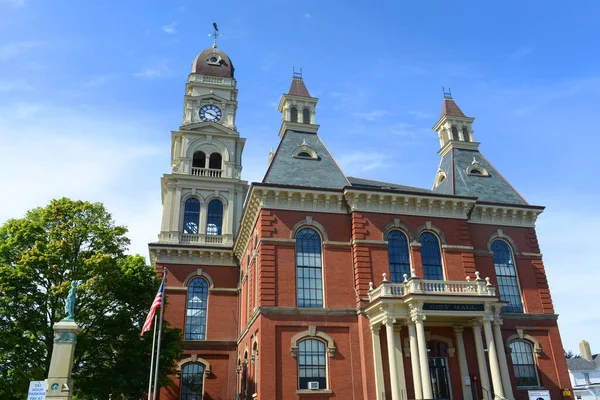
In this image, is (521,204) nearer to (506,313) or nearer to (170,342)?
(506,313)

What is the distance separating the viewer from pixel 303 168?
97.0 feet

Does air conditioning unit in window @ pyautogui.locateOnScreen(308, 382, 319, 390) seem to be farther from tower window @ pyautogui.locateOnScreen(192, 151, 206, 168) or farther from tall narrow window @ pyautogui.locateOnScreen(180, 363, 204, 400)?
tower window @ pyautogui.locateOnScreen(192, 151, 206, 168)

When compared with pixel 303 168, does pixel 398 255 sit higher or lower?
lower

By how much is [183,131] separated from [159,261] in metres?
13.4

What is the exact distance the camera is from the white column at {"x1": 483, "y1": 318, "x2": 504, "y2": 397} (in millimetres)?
22500

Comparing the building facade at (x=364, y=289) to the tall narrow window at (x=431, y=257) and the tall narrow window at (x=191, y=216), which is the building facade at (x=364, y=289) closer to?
the tall narrow window at (x=431, y=257)

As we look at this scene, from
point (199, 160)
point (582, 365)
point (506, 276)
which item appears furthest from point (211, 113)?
point (582, 365)

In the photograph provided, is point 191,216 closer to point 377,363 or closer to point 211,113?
point 211,113

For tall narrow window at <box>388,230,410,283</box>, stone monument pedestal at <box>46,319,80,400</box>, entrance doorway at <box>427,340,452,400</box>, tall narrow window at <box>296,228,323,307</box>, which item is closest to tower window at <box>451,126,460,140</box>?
tall narrow window at <box>388,230,410,283</box>

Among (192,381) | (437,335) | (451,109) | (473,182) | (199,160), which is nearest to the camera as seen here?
(437,335)

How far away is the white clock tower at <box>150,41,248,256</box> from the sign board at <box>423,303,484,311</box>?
1769cm

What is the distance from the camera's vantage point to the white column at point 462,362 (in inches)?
944

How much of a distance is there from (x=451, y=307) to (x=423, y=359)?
304cm

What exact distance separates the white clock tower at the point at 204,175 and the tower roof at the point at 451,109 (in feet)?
58.6
